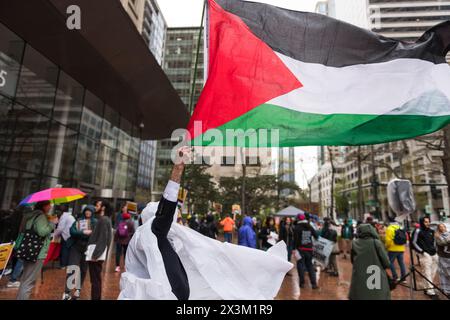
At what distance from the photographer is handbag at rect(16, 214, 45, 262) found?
15.7ft

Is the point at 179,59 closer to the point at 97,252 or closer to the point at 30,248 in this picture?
the point at 97,252

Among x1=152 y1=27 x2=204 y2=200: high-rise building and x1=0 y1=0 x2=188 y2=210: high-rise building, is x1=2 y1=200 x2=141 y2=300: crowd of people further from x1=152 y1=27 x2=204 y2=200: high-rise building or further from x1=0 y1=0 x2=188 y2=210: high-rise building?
x1=152 y1=27 x2=204 y2=200: high-rise building

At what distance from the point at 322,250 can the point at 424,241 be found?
8.58 ft

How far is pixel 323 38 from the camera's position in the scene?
12.7 feet

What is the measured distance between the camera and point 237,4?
395cm

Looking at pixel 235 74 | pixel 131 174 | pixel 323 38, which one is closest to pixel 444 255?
pixel 323 38

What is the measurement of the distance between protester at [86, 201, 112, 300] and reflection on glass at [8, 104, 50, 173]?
25.9 feet

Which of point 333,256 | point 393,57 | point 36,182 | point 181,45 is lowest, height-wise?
point 333,256

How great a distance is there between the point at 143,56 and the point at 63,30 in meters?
2.78

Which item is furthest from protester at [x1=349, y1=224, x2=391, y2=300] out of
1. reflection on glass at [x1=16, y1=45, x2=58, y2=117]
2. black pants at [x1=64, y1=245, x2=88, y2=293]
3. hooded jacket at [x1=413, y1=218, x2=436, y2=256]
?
reflection on glass at [x1=16, y1=45, x2=58, y2=117]

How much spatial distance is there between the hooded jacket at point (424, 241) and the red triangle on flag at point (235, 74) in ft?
21.4
